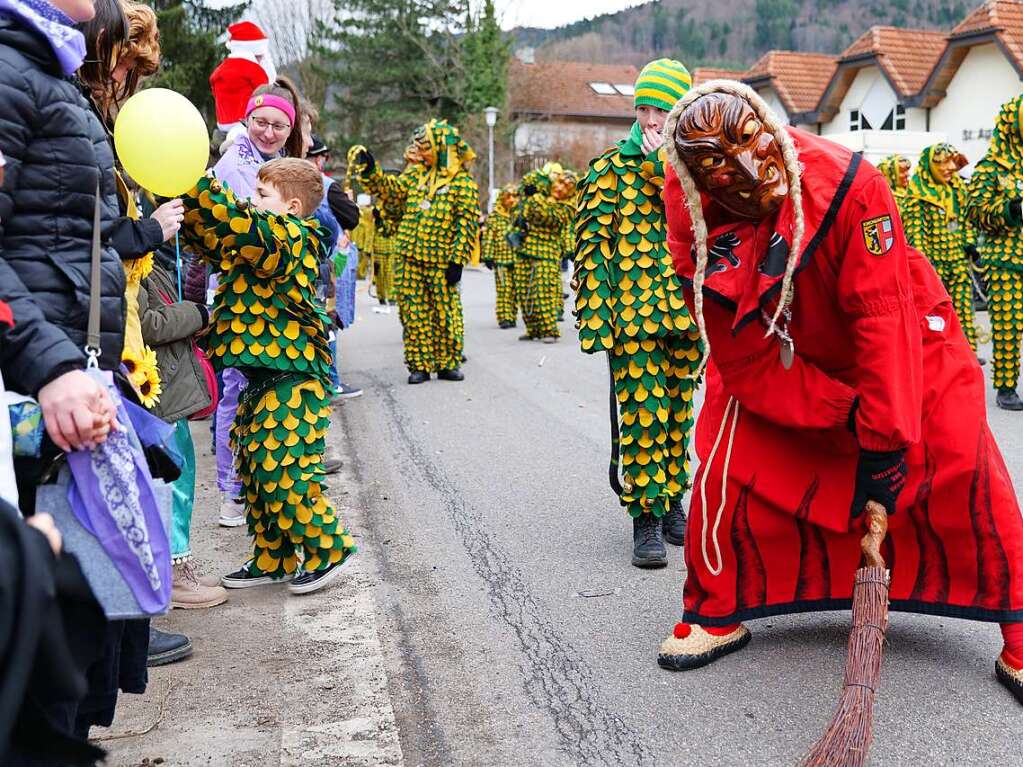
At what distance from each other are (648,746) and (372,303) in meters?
18.2

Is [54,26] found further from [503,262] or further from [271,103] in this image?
[503,262]

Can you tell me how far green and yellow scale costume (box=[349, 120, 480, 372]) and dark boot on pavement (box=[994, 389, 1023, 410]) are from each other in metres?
4.61

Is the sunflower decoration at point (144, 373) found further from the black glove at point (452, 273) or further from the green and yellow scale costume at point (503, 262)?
the green and yellow scale costume at point (503, 262)

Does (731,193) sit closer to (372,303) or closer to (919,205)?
(919,205)

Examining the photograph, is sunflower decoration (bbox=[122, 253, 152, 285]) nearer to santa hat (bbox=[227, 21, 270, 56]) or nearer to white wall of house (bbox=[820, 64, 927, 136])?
santa hat (bbox=[227, 21, 270, 56])

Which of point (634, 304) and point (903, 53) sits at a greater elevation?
point (903, 53)

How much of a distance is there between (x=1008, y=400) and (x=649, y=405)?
4813mm

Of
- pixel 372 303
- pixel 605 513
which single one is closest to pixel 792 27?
pixel 372 303

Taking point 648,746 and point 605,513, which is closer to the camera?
point 648,746

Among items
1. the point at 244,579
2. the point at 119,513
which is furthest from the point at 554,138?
the point at 119,513

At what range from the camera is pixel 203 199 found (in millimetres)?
3717

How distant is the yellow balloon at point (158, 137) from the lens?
9.87ft

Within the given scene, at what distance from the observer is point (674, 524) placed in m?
5.11

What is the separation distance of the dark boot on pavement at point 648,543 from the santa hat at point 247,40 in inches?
141
